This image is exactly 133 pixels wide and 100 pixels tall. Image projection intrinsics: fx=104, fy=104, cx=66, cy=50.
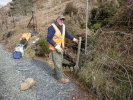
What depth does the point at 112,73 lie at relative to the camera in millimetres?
3066

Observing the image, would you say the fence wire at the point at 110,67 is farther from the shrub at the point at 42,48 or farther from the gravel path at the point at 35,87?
the shrub at the point at 42,48

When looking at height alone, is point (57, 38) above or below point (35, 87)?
above

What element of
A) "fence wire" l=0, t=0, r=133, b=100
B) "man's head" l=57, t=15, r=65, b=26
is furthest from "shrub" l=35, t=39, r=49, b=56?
"man's head" l=57, t=15, r=65, b=26

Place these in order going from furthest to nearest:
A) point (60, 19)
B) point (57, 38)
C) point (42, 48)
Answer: point (42, 48) < point (57, 38) < point (60, 19)

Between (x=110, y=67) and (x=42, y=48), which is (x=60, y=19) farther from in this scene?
(x=42, y=48)

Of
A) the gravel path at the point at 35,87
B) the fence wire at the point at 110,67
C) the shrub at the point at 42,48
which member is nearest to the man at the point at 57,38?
the gravel path at the point at 35,87

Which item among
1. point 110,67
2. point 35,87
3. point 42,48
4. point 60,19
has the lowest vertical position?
point 35,87

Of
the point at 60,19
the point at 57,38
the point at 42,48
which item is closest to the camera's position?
the point at 60,19

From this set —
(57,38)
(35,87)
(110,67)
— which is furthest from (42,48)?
(110,67)

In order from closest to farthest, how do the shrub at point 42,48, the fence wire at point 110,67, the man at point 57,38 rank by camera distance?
1. the fence wire at point 110,67
2. the man at point 57,38
3. the shrub at point 42,48

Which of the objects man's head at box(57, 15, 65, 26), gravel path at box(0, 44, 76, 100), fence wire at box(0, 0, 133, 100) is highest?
man's head at box(57, 15, 65, 26)

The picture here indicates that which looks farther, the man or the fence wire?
the man

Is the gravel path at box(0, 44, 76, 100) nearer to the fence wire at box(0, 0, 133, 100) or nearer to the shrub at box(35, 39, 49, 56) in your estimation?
the fence wire at box(0, 0, 133, 100)

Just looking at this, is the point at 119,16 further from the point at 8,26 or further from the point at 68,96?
the point at 8,26
